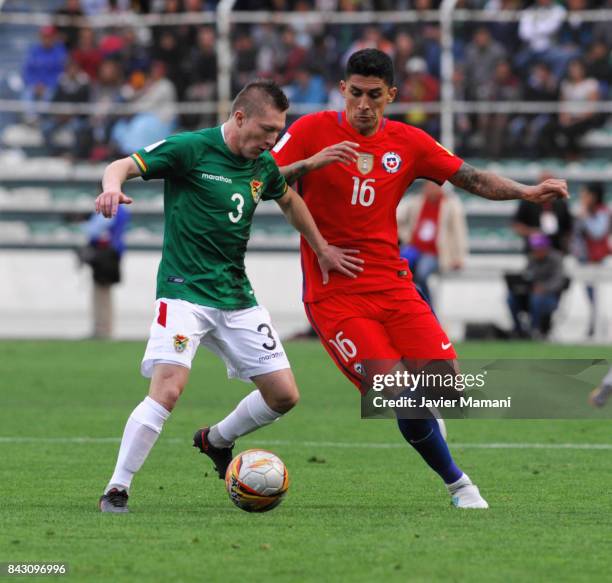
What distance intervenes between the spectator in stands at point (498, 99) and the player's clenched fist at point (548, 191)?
15205mm

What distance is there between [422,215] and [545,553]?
1416cm

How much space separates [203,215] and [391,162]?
45.4 inches

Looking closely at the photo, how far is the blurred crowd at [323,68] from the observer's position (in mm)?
22953

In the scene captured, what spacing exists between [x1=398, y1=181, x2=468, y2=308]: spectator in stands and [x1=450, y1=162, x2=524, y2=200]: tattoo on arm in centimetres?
1175

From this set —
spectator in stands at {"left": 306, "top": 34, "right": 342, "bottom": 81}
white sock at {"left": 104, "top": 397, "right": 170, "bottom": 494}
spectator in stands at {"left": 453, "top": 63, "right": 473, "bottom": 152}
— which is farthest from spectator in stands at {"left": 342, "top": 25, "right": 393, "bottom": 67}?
white sock at {"left": 104, "top": 397, "right": 170, "bottom": 494}

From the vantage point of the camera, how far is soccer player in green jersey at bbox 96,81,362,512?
23.8 feet

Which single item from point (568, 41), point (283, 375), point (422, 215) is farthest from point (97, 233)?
point (283, 375)

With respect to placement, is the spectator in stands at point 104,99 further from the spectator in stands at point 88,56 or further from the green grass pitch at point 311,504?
the green grass pitch at point 311,504

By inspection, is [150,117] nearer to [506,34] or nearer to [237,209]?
[506,34]

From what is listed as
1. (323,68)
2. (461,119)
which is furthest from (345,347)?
(323,68)

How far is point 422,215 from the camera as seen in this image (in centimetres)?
2002

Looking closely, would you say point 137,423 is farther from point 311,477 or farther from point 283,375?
point 311,477

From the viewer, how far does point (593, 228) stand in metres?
21.6

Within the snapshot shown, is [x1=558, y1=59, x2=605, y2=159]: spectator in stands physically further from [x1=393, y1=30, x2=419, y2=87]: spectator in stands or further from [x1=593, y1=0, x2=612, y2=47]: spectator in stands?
[x1=393, y1=30, x2=419, y2=87]: spectator in stands
